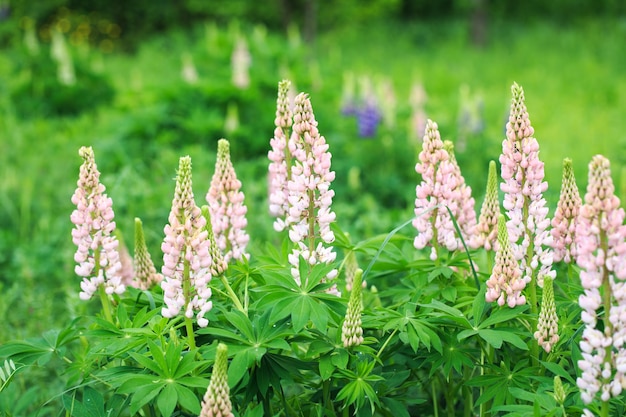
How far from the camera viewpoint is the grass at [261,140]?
5.17 m

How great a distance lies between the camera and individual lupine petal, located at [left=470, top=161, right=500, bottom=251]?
262 cm

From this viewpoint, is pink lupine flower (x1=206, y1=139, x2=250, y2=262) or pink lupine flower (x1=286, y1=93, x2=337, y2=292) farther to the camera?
pink lupine flower (x1=206, y1=139, x2=250, y2=262)

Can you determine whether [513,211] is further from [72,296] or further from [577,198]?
[72,296]

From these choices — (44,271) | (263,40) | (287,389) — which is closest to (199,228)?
(287,389)

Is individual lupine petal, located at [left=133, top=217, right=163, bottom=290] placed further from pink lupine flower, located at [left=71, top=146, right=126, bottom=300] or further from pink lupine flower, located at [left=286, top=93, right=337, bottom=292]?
pink lupine flower, located at [left=286, top=93, right=337, bottom=292]

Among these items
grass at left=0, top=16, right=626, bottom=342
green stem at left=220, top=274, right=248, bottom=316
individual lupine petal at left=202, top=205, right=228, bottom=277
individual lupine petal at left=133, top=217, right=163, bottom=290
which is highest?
individual lupine petal at left=202, top=205, right=228, bottom=277

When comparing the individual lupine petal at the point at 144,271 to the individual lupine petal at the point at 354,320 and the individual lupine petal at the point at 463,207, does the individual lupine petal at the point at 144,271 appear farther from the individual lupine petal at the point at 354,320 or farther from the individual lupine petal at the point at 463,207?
the individual lupine petal at the point at 463,207

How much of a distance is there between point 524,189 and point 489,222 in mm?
296

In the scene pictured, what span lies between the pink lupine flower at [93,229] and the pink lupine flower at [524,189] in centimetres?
130

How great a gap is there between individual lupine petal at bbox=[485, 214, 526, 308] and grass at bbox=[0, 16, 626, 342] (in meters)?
2.06

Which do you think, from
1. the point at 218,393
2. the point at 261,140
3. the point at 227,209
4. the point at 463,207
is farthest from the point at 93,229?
the point at 261,140

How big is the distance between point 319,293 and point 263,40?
274 inches

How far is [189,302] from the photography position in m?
2.30

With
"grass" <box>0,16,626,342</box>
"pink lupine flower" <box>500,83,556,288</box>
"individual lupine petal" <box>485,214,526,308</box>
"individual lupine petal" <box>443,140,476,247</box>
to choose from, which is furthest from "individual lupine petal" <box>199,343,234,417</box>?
"grass" <box>0,16,626,342</box>
